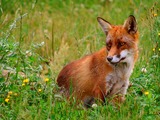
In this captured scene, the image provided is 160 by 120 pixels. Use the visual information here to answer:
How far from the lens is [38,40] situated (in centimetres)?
983

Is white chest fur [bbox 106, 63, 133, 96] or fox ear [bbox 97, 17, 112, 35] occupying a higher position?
fox ear [bbox 97, 17, 112, 35]

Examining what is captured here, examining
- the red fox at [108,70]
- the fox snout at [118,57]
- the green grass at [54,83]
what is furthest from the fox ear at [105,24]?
the green grass at [54,83]

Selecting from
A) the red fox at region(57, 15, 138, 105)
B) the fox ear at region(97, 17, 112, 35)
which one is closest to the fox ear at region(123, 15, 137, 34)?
the red fox at region(57, 15, 138, 105)

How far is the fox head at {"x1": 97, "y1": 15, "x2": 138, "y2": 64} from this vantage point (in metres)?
6.47

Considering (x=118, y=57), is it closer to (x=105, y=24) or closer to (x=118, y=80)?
(x=118, y=80)

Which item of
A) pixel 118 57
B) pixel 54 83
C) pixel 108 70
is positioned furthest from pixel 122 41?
pixel 54 83

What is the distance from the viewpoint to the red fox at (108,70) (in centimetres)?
659

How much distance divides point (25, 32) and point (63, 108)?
4394mm

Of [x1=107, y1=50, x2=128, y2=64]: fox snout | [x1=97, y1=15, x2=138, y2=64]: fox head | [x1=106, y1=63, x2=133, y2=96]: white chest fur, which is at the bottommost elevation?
[x1=106, y1=63, x2=133, y2=96]: white chest fur

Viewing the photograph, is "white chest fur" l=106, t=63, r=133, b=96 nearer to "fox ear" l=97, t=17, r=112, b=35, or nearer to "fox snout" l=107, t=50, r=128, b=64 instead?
"fox snout" l=107, t=50, r=128, b=64

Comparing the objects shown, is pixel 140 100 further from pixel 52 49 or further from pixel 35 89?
pixel 52 49

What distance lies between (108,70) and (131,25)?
2.18 ft

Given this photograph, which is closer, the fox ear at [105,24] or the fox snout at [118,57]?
the fox snout at [118,57]

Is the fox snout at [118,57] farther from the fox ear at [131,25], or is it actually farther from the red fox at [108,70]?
the fox ear at [131,25]
